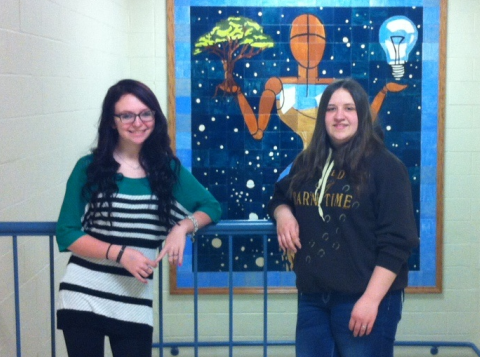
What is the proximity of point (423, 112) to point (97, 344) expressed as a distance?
352 centimetres

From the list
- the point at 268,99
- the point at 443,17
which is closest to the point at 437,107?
the point at 443,17

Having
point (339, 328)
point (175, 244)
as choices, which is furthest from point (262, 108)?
point (339, 328)

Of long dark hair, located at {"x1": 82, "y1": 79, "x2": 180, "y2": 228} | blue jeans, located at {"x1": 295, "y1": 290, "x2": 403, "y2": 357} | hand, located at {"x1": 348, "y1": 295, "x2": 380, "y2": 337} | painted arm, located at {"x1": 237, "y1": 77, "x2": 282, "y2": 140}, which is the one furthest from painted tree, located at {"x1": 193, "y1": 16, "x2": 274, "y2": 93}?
hand, located at {"x1": 348, "y1": 295, "x2": 380, "y2": 337}

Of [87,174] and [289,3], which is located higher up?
[289,3]

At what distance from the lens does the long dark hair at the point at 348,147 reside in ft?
7.37

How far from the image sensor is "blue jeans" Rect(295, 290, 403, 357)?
7.30 ft

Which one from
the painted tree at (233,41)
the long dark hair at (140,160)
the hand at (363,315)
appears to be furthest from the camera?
the painted tree at (233,41)

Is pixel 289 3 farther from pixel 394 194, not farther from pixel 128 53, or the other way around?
pixel 394 194

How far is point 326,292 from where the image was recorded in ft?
7.43

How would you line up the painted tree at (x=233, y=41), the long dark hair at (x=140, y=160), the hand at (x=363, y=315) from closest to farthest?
1. the hand at (x=363, y=315)
2. the long dark hair at (x=140, y=160)
3. the painted tree at (x=233, y=41)

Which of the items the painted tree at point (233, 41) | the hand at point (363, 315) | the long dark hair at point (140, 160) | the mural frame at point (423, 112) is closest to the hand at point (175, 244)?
the long dark hair at point (140, 160)

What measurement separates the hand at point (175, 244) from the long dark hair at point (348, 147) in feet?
Answer: 1.32

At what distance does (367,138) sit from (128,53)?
3.16 meters

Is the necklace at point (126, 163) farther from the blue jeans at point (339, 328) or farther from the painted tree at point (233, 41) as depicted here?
the painted tree at point (233, 41)
